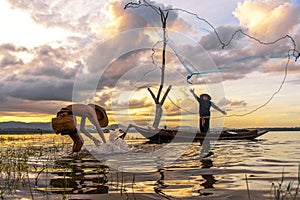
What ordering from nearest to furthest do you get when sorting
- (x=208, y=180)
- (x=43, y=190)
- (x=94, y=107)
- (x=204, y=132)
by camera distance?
(x=43, y=190) → (x=208, y=180) → (x=94, y=107) → (x=204, y=132)

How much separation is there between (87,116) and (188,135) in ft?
31.5

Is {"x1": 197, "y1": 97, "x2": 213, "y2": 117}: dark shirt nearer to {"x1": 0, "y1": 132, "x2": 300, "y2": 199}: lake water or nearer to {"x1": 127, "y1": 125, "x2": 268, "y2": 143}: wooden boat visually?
{"x1": 127, "y1": 125, "x2": 268, "y2": 143}: wooden boat

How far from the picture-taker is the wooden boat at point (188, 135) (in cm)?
2098

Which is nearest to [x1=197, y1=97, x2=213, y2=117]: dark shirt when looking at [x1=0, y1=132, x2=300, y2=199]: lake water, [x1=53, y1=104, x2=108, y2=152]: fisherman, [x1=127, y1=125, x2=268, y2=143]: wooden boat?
[x1=127, y1=125, x2=268, y2=143]: wooden boat

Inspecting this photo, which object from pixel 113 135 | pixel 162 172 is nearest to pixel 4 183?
pixel 162 172

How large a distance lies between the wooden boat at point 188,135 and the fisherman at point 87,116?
8467 millimetres

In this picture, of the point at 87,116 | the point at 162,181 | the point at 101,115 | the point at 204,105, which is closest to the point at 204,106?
the point at 204,105

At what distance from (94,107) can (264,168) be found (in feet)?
21.6

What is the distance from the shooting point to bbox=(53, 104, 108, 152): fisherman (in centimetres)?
1176

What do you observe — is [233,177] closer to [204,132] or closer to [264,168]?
[264,168]

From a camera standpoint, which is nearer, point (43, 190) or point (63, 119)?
point (43, 190)

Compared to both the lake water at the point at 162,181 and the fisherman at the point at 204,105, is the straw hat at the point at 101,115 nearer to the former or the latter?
the lake water at the point at 162,181

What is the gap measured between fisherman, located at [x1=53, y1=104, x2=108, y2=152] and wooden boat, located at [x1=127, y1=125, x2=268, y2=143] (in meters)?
8.47

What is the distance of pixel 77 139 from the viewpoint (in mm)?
12211
